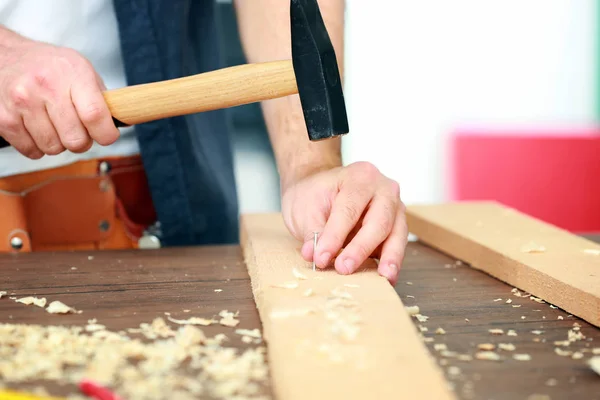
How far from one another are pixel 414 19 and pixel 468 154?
1659 mm

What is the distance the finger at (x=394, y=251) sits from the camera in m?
1.16

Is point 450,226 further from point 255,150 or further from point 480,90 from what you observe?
point 480,90

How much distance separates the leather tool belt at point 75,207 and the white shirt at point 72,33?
2 cm

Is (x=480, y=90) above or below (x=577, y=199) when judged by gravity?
above

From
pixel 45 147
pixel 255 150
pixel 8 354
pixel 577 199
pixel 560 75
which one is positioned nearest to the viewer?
pixel 8 354

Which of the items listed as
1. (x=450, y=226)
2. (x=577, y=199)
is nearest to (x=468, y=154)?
(x=577, y=199)

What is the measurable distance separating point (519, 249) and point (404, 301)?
31 cm

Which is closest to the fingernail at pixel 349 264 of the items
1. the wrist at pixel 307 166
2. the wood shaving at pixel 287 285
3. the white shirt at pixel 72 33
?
the wood shaving at pixel 287 285

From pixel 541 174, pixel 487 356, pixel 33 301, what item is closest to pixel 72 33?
pixel 33 301

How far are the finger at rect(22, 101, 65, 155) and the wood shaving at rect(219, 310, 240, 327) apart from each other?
1.59 feet

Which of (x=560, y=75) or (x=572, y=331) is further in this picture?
(x=560, y=75)

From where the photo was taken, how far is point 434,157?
17.5 ft

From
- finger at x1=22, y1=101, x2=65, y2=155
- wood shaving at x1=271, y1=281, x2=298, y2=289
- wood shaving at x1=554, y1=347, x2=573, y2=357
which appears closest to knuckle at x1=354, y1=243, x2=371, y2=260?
wood shaving at x1=271, y1=281, x2=298, y2=289

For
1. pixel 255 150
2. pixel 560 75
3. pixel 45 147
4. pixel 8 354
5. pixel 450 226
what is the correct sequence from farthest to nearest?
pixel 560 75 → pixel 255 150 → pixel 450 226 → pixel 45 147 → pixel 8 354
